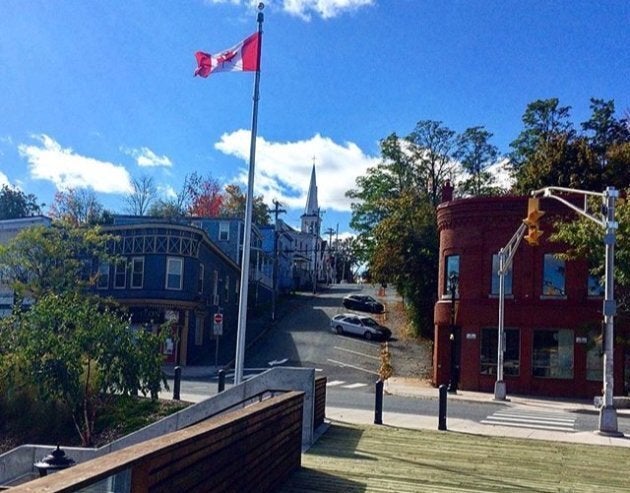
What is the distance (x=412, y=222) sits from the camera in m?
47.2

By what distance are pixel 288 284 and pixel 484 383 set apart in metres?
56.0

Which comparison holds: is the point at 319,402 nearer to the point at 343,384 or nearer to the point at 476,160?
the point at 343,384

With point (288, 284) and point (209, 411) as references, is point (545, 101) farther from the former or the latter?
point (209, 411)

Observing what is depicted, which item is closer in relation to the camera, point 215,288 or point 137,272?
point 137,272

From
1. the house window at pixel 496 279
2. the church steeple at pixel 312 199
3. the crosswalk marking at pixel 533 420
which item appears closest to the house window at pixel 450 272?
the house window at pixel 496 279

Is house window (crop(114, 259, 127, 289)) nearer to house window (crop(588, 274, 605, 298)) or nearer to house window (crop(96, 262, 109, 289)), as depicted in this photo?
house window (crop(96, 262, 109, 289))

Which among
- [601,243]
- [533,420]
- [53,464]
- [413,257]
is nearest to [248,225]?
[533,420]

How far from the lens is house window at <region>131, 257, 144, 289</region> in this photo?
4256 centimetres

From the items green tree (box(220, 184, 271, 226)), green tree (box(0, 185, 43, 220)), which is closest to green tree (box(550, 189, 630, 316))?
green tree (box(220, 184, 271, 226))

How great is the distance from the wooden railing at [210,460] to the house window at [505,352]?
80.0 feet

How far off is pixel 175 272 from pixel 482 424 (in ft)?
90.1

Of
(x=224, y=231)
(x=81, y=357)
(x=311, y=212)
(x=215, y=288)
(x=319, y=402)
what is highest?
(x=311, y=212)

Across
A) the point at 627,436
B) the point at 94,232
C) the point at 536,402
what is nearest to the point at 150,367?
the point at 627,436

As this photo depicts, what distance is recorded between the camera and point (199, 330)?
45312 millimetres
